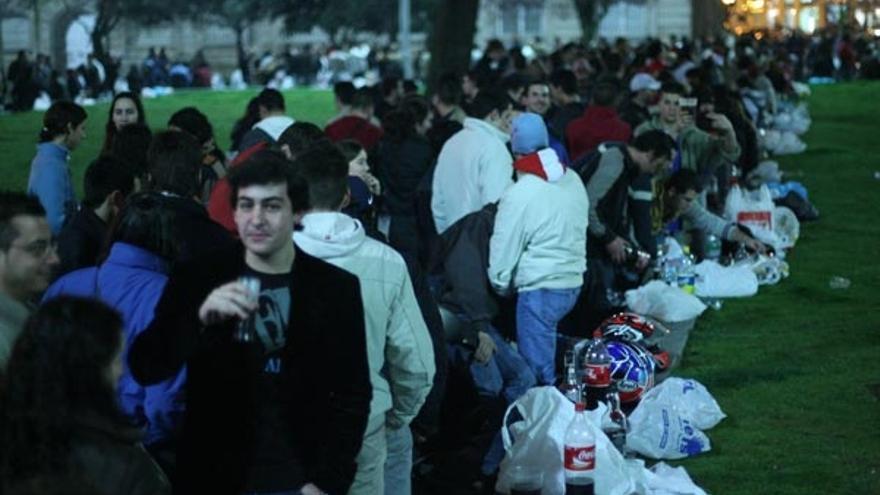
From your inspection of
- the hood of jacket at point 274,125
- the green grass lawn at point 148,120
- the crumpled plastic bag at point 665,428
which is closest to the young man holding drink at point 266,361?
the crumpled plastic bag at point 665,428

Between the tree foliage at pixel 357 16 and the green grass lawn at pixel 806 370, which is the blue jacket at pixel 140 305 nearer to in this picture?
the green grass lawn at pixel 806 370

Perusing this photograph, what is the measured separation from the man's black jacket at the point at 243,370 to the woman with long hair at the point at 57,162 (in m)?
4.44

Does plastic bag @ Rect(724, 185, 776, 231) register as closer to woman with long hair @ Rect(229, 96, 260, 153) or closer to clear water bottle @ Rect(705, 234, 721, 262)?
clear water bottle @ Rect(705, 234, 721, 262)

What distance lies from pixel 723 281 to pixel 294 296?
9.41 m

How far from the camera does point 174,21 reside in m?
68.2

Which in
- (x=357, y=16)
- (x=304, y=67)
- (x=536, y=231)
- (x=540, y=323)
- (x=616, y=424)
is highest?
(x=536, y=231)

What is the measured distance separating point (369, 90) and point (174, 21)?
5536cm

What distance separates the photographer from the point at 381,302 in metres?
5.73

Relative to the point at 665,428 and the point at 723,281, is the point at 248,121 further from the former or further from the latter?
the point at 665,428

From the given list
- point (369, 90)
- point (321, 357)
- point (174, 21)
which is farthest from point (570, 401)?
point (174, 21)

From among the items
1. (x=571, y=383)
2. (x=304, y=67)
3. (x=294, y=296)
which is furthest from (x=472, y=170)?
(x=304, y=67)

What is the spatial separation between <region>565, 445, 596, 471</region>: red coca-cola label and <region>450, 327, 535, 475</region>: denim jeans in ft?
3.15

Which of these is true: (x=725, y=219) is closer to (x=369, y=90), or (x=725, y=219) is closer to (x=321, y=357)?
(x=369, y=90)

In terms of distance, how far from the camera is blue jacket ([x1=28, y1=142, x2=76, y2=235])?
30.9 feet
